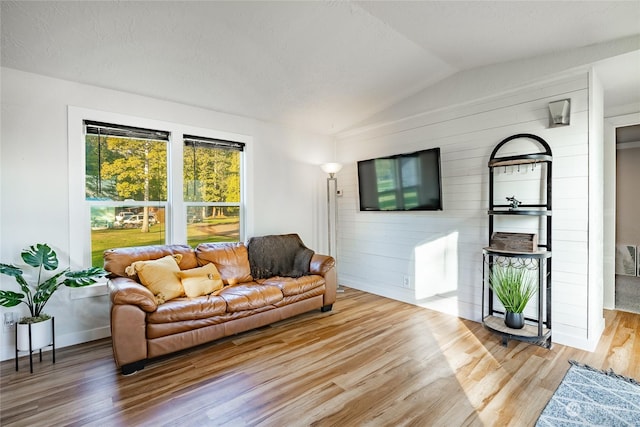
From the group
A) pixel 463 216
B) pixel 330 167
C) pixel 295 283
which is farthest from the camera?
pixel 330 167

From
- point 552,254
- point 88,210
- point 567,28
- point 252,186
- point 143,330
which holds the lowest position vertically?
point 143,330

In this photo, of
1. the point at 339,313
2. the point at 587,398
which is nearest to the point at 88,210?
the point at 339,313

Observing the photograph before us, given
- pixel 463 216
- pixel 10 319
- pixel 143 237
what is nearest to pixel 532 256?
Answer: pixel 463 216

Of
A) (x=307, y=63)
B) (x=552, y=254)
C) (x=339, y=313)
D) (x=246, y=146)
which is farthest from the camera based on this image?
(x=246, y=146)

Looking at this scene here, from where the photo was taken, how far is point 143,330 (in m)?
2.38

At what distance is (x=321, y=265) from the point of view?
12.1ft

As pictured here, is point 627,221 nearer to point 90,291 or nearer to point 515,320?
point 515,320

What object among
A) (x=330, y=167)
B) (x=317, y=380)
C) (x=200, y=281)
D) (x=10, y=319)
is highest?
(x=330, y=167)

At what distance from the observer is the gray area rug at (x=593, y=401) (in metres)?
1.81

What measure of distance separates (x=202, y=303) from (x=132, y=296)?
0.55 meters

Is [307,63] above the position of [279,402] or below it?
above

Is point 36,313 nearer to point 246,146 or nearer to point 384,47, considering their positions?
point 246,146

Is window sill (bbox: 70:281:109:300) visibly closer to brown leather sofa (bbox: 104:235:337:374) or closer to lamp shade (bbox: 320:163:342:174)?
brown leather sofa (bbox: 104:235:337:374)

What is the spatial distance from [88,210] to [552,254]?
4455 millimetres
